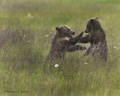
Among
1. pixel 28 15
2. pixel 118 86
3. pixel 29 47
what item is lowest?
pixel 118 86

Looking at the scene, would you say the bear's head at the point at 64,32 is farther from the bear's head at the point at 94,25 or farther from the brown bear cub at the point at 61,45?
the bear's head at the point at 94,25

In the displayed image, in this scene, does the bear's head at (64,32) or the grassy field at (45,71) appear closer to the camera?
the grassy field at (45,71)

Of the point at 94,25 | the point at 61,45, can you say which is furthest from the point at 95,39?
the point at 61,45

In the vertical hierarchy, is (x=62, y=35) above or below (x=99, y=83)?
above

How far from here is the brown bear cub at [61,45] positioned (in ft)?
24.4

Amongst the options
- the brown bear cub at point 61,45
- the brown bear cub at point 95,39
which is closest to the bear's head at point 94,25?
the brown bear cub at point 95,39

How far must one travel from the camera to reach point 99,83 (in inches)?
232

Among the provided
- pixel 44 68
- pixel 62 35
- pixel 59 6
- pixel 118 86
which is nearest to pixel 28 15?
pixel 59 6

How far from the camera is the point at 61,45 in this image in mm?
7645

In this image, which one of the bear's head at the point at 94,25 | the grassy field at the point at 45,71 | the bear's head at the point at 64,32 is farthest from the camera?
the bear's head at the point at 94,25

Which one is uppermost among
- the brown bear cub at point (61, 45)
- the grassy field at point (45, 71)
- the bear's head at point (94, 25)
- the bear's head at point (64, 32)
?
the bear's head at point (94, 25)

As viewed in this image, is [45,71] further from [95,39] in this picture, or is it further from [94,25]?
[94,25]

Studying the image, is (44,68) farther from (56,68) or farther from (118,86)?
(118,86)

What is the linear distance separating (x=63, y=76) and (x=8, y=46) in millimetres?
1848
